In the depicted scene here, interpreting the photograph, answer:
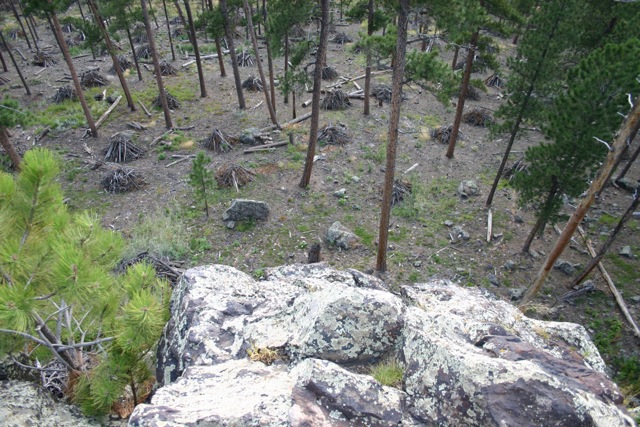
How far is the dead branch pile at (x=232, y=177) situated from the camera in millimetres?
17266

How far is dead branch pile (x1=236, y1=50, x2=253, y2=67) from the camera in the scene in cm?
2975

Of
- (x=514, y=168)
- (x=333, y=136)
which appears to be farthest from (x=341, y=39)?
(x=514, y=168)

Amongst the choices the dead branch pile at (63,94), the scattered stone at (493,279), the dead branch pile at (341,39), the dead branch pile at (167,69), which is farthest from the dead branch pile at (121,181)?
the dead branch pile at (341,39)

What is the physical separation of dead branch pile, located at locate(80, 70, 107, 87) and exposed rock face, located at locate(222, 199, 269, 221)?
18.0 metres

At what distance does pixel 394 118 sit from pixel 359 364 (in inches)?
283

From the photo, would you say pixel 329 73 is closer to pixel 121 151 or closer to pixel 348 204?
pixel 348 204

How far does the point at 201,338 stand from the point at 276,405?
2272 millimetres

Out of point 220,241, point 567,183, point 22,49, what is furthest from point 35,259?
point 22,49

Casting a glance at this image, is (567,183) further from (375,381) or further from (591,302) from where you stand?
(375,381)

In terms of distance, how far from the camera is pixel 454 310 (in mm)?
7234

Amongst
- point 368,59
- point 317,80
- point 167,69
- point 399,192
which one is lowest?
point 399,192

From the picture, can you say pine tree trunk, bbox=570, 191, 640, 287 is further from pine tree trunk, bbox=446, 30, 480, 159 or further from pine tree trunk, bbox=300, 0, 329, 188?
pine tree trunk, bbox=300, 0, 329, 188

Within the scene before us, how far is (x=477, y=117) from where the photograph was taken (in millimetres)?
23344

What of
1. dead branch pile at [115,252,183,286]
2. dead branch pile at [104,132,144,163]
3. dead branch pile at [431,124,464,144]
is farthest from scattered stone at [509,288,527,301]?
dead branch pile at [104,132,144,163]
